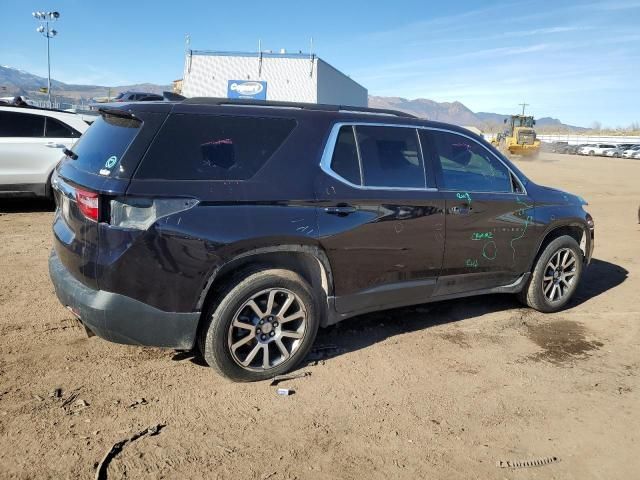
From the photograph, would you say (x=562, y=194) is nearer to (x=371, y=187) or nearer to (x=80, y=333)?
(x=371, y=187)

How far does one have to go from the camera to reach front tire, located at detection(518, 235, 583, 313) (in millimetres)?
4980

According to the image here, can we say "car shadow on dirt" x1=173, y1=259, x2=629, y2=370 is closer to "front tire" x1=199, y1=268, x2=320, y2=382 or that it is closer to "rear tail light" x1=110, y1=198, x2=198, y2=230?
"front tire" x1=199, y1=268, x2=320, y2=382

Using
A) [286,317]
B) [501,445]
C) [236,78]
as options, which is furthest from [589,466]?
[236,78]

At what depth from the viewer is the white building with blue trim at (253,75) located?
31844mm

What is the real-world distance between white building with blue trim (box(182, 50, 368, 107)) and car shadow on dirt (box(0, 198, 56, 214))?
2315 cm

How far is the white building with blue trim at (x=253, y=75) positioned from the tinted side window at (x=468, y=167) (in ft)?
92.9

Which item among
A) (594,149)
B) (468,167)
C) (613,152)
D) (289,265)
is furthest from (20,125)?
(594,149)

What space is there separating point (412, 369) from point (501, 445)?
3.16ft

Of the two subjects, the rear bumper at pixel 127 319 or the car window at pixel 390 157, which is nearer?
the rear bumper at pixel 127 319

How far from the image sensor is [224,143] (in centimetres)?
329

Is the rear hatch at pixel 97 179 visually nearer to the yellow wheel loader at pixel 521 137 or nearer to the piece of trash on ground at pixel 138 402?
the piece of trash on ground at pixel 138 402

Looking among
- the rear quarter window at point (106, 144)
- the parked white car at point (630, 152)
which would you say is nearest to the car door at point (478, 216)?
the rear quarter window at point (106, 144)

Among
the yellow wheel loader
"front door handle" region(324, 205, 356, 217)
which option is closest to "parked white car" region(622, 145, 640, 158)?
the yellow wheel loader

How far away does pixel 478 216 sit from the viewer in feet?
14.3
